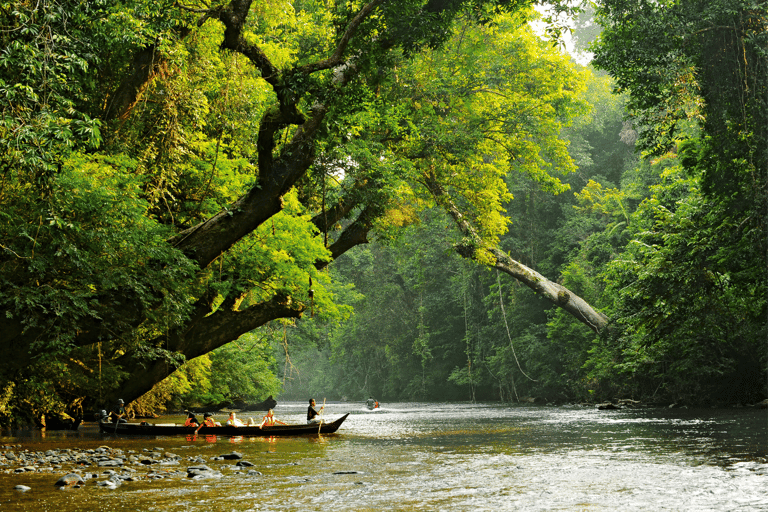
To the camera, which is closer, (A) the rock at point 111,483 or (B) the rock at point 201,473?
(A) the rock at point 111,483

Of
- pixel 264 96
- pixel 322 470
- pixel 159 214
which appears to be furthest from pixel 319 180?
pixel 322 470

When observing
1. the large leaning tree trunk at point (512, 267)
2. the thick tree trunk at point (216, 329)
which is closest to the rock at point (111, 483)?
the thick tree trunk at point (216, 329)

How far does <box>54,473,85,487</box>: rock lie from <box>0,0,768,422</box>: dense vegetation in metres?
2.92

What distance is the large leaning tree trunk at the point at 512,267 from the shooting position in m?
22.7

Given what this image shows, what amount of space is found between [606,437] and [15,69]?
14.1 m

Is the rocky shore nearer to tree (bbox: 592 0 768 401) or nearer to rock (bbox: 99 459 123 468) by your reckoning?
rock (bbox: 99 459 123 468)

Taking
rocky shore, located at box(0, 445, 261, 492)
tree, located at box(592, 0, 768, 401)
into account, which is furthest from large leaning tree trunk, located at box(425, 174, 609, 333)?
rocky shore, located at box(0, 445, 261, 492)

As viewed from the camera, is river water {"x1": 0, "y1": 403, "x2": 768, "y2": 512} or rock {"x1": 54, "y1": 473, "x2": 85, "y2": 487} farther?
rock {"x1": 54, "y1": 473, "x2": 85, "y2": 487}

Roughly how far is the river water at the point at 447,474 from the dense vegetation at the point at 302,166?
2.97 metres

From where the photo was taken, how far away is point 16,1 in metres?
7.91

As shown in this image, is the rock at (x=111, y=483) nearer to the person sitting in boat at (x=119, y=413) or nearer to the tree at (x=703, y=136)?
the person sitting in boat at (x=119, y=413)

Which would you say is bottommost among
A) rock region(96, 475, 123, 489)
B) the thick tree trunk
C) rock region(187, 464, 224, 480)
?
rock region(187, 464, 224, 480)

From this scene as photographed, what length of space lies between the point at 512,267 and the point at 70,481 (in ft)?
70.2

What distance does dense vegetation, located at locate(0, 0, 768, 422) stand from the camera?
35.6 feet
